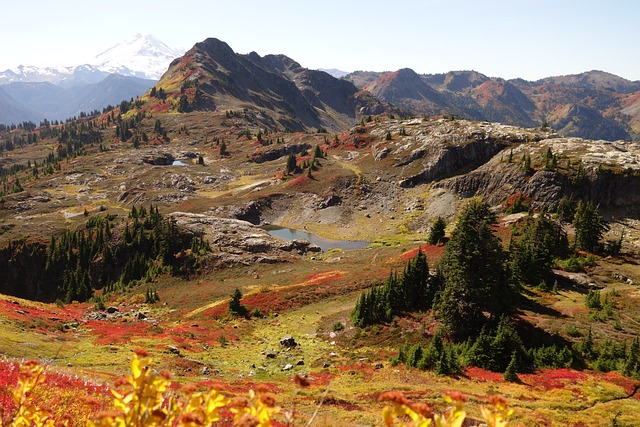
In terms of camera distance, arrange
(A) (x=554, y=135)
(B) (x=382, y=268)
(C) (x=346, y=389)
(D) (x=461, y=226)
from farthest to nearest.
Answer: (A) (x=554, y=135)
(B) (x=382, y=268)
(D) (x=461, y=226)
(C) (x=346, y=389)

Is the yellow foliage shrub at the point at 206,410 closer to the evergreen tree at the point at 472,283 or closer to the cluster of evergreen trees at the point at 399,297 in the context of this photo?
the evergreen tree at the point at 472,283

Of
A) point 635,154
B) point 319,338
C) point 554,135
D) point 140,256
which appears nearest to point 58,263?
point 140,256

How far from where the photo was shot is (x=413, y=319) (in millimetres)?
46500

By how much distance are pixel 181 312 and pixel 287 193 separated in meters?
79.6

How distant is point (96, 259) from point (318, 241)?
60244 mm

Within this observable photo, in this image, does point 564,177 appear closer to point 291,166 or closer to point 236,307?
point 236,307

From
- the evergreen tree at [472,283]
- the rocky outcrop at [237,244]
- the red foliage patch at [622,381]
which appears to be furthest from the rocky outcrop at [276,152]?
the red foliage patch at [622,381]

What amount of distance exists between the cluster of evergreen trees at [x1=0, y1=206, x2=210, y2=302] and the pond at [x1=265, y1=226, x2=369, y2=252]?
32647 mm

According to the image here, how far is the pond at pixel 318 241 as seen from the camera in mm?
103188

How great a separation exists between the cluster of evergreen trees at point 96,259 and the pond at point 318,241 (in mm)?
32647

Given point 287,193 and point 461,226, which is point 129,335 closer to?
point 461,226

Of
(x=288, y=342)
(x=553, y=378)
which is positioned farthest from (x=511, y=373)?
(x=288, y=342)

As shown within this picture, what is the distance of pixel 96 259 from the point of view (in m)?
95.5

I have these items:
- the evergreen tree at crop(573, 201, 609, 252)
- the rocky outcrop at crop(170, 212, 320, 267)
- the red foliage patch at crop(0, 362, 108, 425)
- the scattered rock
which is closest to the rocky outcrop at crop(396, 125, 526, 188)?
the rocky outcrop at crop(170, 212, 320, 267)
